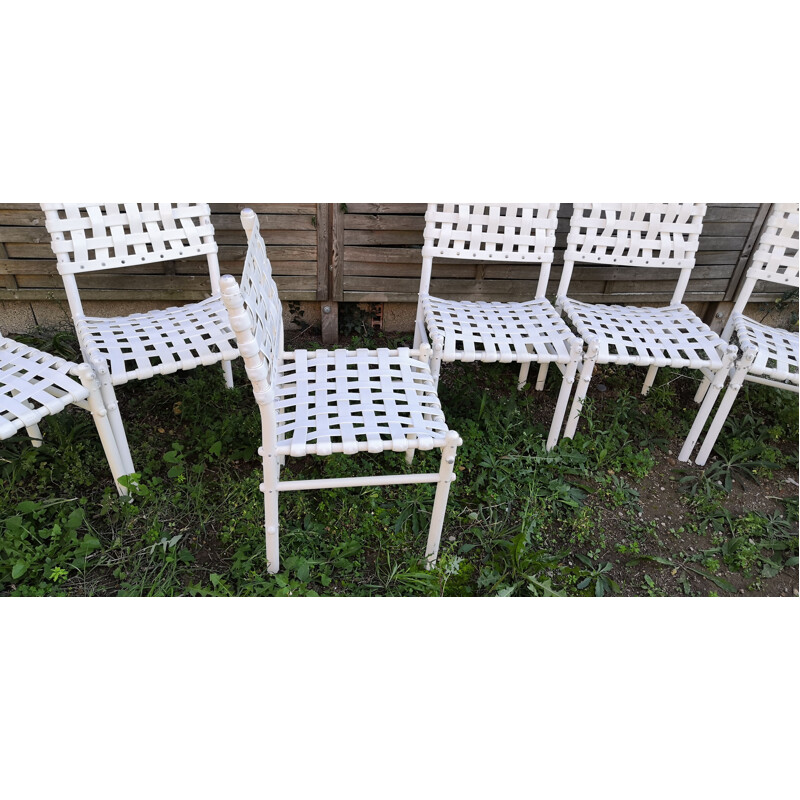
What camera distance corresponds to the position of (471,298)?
3504 millimetres

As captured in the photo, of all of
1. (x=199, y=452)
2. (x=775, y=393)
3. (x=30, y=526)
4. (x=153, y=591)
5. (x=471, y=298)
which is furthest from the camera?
(x=471, y=298)

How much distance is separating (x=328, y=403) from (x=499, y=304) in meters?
1.21

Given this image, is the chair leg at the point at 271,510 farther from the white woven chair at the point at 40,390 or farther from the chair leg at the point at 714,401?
the chair leg at the point at 714,401

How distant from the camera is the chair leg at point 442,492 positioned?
6.36 feet

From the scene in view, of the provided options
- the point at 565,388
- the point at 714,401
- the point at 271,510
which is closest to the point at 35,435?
the point at 271,510

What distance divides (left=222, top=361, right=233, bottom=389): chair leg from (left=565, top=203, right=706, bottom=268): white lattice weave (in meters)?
1.78

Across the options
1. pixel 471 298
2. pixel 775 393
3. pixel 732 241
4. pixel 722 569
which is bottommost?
pixel 722 569

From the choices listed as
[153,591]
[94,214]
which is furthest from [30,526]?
[94,214]

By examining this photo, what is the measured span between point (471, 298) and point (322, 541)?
1807 millimetres

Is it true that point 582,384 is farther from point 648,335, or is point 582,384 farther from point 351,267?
point 351,267

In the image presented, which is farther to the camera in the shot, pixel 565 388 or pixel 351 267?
pixel 351 267

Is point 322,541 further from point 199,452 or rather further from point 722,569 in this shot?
point 722,569

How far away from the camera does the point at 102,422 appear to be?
215 cm

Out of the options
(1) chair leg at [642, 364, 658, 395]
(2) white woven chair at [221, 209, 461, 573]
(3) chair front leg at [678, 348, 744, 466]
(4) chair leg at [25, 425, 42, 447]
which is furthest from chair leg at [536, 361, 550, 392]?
(4) chair leg at [25, 425, 42, 447]
